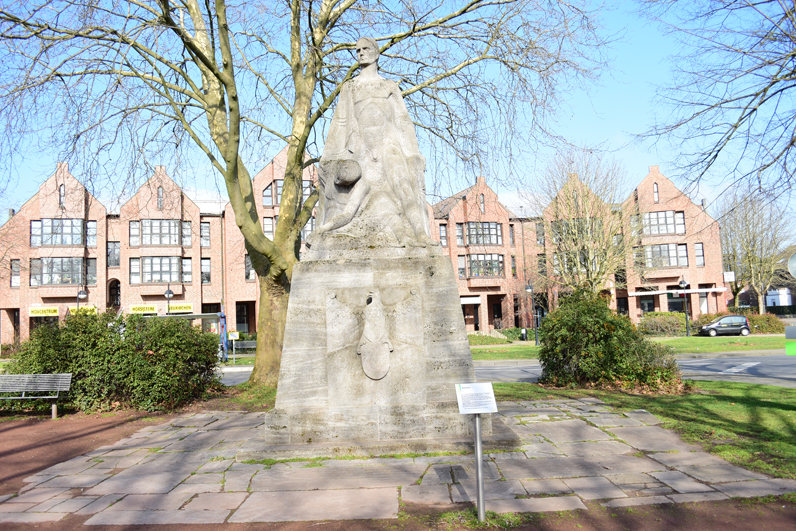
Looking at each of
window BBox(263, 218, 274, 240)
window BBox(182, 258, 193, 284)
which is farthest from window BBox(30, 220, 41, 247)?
window BBox(263, 218, 274, 240)

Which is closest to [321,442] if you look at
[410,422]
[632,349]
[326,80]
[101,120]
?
[410,422]

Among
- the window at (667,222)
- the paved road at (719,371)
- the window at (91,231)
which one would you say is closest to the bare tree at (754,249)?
the window at (667,222)

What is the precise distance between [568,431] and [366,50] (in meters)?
5.57

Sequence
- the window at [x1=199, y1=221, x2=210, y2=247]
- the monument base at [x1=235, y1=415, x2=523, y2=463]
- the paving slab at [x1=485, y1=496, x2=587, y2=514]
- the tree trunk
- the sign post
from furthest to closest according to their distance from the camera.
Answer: the window at [x1=199, y1=221, x2=210, y2=247]
the tree trunk
the monument base at [x1=235, y1=415, x2=523, y2=463]
the paving slab at [x1=485, y1=496, x2=587, y2=514]
the sign post

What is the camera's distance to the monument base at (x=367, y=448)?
587 centimetres

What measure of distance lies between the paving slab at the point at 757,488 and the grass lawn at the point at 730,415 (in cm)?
24

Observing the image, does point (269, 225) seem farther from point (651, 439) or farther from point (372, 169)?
point (651, 439)

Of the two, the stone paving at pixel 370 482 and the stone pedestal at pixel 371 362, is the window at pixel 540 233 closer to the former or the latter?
the stone paving at pixel 370 482

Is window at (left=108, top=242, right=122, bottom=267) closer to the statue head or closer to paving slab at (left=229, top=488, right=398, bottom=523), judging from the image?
the statue head

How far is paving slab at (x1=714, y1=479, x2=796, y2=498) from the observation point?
462cm

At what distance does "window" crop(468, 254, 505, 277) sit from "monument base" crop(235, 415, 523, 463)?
41.1 meters

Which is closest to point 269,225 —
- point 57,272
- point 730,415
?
point 57,272

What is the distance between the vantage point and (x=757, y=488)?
4750mm

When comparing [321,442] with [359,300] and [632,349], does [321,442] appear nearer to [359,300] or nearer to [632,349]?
[359,300]
